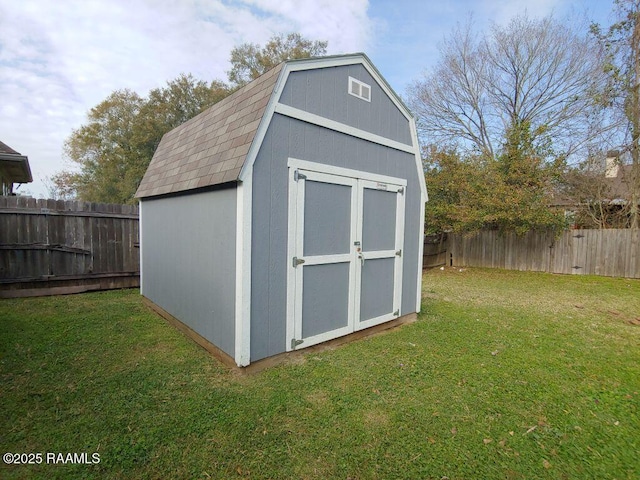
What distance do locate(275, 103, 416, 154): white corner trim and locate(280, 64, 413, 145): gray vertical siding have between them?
5cm

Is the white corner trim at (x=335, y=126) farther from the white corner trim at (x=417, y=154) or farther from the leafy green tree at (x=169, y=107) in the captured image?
the leafy green tree at (x=169, y=107)

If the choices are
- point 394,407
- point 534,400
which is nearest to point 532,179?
point 534,400

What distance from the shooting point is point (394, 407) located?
8.23 feet

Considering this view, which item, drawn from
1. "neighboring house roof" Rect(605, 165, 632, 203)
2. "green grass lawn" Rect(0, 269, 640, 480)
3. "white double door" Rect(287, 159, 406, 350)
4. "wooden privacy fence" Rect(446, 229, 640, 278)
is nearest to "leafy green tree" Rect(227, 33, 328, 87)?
"wooden privacy fence" Rect(446, 229, 640, 278)

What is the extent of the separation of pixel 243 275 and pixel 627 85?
1308 cm

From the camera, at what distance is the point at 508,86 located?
48.9 feet

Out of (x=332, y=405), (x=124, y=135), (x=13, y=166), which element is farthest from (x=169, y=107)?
(x=332, y=405)

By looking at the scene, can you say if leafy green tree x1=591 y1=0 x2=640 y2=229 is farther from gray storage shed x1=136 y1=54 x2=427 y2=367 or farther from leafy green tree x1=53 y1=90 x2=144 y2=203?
leafy green tree x1=53 y1=90 x2=144 y2=203

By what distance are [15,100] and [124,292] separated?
24.0 feet

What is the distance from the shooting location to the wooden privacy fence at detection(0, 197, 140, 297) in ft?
18.6

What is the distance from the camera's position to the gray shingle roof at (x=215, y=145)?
3024 mm

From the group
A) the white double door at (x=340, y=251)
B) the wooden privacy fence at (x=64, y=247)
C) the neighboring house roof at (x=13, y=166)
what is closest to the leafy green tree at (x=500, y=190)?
the white double door at (x=340, y=251)

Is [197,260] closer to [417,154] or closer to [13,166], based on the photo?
[417,154]

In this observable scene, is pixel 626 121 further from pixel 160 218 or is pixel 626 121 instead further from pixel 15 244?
pixel 15 244
